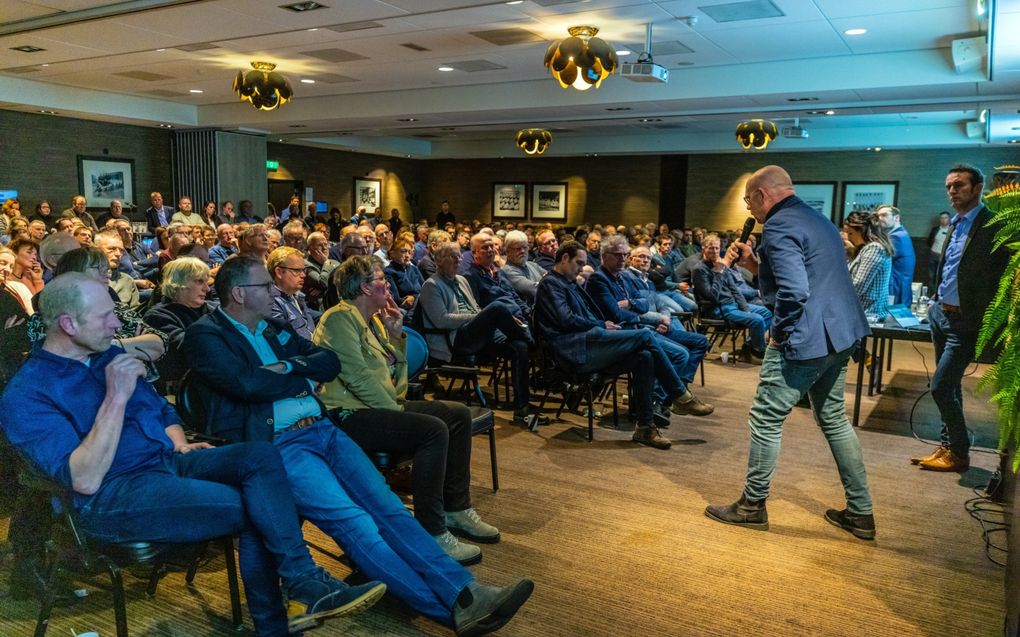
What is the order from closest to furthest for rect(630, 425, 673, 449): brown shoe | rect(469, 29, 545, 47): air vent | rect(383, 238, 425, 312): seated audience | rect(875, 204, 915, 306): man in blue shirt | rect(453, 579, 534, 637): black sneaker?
1. rect(453, 579, 534, 637): black sneaker
2. rect(630, 425, 673, 449): brown shoe
3. rect(383, 238, 425, 312): seated audience
4. rect(875, 204, 915, 306): man in blue shirt
5. rect(469, 29, 545, 47): air vent

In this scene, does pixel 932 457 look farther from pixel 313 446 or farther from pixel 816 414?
pixel 313 446

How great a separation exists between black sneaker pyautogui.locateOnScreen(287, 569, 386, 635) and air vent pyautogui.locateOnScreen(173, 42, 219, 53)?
23.1 feet

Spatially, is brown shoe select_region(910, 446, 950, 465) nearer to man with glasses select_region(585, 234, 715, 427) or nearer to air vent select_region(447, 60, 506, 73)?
man with glasses select_region(585, 234, 715, 427)

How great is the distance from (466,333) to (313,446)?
2360 mm

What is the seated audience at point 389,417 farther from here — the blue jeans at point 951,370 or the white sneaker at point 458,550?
the blue jeans at point 951,370

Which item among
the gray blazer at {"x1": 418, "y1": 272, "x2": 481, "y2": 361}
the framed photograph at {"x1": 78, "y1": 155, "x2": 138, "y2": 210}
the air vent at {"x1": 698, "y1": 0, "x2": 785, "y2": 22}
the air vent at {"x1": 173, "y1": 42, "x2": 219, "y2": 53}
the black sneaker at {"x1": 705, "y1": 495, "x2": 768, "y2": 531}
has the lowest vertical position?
the black sneaker at {"x1": 705, "y1": 495, "x2": 768, "y2": 531}

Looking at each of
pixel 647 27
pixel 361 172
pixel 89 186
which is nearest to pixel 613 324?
pixel 647 27

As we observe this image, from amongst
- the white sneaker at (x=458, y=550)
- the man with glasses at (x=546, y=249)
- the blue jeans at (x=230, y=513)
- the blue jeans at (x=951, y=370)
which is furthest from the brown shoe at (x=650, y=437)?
the man with glasses at (x=546, y=249)

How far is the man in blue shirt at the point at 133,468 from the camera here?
1.99 metres

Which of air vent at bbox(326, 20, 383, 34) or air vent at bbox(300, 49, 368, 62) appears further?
air vent at bbox(300, 49, 368, 62)

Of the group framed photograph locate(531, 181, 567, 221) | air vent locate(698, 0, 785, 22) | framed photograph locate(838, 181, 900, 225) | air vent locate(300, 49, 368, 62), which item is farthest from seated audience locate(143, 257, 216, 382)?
framed photograph locate(531, 181, 567, 221)

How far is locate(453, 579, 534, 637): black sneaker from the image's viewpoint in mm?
2266

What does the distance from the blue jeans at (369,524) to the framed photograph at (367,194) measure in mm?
15823

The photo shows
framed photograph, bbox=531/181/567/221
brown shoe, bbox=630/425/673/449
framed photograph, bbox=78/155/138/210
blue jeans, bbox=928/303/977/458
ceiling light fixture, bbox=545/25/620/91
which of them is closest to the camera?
blue jeans, bbox=928/303/977/458
